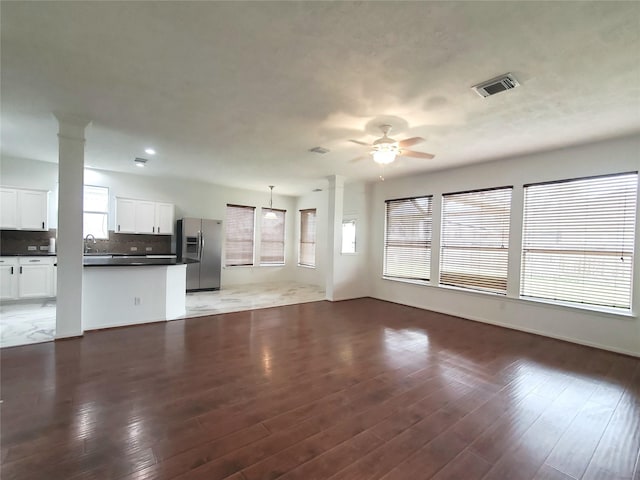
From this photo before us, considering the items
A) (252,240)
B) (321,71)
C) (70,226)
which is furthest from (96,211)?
(321,71)

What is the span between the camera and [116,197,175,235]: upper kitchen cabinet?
6.39 m

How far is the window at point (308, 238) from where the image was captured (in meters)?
8.92

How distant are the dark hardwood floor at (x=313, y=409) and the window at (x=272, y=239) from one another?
4.98 m

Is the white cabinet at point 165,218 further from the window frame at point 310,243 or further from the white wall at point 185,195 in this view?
the window frame at point 310,243

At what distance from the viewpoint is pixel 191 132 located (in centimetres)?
399

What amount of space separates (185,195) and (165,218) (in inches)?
31.8

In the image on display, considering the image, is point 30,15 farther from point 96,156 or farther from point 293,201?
point 293,201

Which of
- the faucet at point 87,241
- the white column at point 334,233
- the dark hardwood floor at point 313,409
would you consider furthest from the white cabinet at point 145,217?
the white column at point 334,233

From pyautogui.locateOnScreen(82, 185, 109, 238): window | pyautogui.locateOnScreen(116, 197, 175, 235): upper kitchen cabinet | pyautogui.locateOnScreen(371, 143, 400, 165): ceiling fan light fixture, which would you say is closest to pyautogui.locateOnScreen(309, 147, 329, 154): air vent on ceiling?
pyautogui.locateOnScreen(371, 143, 400, 165): ceiling fan light fixture

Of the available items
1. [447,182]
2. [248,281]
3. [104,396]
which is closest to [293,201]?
[248,281]

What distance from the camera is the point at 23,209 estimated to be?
553 cm

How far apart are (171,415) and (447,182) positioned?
5.64 meters

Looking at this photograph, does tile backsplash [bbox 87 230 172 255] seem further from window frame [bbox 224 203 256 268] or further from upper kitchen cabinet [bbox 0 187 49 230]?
window frame [bbox 224 203 256 268]

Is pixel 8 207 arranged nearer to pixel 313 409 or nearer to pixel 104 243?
pixel 104 243
